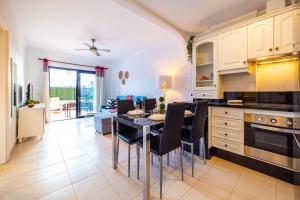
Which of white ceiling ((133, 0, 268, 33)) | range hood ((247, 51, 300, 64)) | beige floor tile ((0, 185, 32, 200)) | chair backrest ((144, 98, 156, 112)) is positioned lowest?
beige floor tile ((0, 185, 32, 200))

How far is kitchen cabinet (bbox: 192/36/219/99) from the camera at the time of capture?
2.62 metres

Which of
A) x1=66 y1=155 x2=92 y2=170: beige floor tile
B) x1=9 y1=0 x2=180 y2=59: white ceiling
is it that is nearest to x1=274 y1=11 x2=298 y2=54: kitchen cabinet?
x1=9 y1=0 x2=180 y2=59: white ceiling

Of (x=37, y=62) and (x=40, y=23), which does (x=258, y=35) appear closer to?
(x=40, y=23)

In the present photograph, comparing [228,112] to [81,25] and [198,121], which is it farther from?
[81,25]

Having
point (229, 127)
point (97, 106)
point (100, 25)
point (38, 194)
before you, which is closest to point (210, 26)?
point (229, 127)

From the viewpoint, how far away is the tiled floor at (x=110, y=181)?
1.54 metres

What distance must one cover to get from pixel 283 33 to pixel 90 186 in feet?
10.1

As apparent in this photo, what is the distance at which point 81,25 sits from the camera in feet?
10.1

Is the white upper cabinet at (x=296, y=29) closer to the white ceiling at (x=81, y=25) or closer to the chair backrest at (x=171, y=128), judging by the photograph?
the chair backrest at (x=171, y=128)

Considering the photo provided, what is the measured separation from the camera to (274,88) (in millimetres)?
2211

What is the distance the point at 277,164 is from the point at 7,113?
12.6 feet

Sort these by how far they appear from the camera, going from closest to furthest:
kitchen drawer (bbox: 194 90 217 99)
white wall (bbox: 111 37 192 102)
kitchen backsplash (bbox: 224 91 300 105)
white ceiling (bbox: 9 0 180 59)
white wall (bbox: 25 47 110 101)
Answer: kitchen backsplash (bbox: 224 91 300 105) < white ceiling (bbox: 9 0 180 59) < kitchen drawer (bbox: 194 90 217 99) < white wall (bbox: 111 37 192 102) < white wall (bbox: 25 47 110 101)

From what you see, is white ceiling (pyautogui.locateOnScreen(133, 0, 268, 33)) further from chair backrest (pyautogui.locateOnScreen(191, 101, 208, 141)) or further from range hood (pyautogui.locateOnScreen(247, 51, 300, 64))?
chair backrest (pyautogui.locateOnScreen(191, 101, 208, 141))

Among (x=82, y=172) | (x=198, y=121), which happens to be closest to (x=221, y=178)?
(x=198, y=121)
